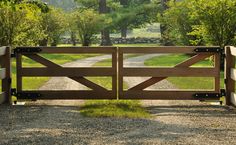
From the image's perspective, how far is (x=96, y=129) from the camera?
27.3 feet

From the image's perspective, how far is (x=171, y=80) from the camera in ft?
55.9

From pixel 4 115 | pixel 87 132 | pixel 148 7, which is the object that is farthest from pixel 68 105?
pixel 148 7

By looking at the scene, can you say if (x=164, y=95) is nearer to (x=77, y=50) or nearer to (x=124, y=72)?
(x=124, y=72)

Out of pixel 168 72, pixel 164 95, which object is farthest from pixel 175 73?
pixel 164 95

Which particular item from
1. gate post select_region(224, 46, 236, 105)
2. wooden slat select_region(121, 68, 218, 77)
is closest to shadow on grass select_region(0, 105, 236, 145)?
gate post select_region(224, 46, 236, 105)

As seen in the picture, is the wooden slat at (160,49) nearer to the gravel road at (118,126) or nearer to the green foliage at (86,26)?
the gravel road at (118,126)

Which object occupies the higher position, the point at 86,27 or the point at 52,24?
the point at 52,24

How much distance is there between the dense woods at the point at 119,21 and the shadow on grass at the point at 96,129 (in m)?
2.35

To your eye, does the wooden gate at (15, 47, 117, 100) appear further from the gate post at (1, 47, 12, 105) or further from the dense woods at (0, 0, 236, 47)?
the dense woods at (0, 0, 236, 47)

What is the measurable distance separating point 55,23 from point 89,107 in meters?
30.6

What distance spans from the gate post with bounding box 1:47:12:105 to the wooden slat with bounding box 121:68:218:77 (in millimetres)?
2777

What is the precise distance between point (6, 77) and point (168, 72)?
3934 millimetres

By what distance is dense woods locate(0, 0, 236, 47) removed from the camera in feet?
72.7

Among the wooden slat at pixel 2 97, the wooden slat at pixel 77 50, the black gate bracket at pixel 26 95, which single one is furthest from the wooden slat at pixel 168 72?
the wooden slat at pixel 2 97
